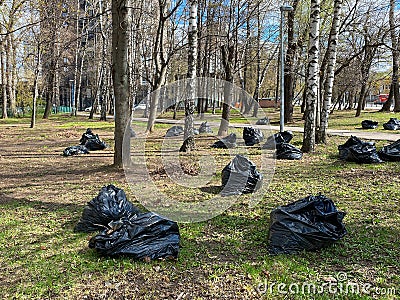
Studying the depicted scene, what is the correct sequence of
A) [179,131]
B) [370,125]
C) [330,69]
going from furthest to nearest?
[370,125] < [179,131] < [330,69]

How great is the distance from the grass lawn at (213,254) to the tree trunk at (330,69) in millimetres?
4215

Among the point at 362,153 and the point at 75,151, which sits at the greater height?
the point at 362,153

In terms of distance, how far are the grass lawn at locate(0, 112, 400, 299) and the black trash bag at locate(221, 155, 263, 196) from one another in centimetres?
25

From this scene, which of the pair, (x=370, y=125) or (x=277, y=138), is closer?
(x=277, y=138)

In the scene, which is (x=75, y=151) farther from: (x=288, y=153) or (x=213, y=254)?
(x=213, y=254)

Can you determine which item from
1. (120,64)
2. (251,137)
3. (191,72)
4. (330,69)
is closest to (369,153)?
(330,69)

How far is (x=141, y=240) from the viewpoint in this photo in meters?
3.59

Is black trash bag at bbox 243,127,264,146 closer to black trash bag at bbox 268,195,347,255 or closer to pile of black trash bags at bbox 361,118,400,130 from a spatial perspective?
pile of black trash bags at bbox 361,118,400,130

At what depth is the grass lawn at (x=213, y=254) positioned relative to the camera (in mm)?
3047

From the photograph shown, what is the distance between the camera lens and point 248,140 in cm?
1195

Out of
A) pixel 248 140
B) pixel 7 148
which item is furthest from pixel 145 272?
pixel 7 148

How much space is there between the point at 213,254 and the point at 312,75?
726 cm

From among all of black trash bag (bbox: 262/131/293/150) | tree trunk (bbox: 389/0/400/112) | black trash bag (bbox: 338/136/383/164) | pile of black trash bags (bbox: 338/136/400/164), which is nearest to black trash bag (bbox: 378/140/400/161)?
pile of black trash bags (bbox: 338/136/400/164)

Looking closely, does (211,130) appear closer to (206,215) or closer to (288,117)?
(288,117)
